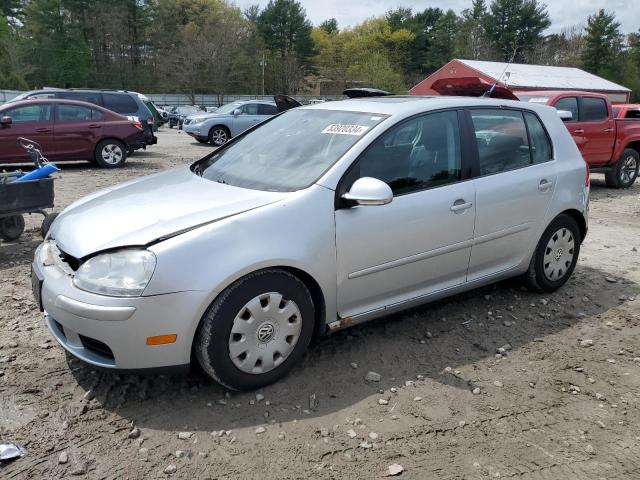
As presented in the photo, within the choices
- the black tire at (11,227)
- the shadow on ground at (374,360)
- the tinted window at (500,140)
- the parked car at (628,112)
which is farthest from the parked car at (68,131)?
the parked car at (628,112)

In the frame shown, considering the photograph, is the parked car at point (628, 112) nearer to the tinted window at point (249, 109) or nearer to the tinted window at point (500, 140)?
the tinted window at point (249, 109)

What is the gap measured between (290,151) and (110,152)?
31.6 feet

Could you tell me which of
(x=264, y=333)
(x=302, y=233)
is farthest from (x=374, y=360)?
(x=302, y=233)

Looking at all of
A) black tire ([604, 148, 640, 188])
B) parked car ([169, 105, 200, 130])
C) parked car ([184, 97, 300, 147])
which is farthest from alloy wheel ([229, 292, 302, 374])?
parked car ([169, 105, 200, 130])

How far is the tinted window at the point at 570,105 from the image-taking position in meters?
10.1

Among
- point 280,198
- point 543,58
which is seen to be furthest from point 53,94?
point 543,58

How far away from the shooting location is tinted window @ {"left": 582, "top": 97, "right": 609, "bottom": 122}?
10.3 m

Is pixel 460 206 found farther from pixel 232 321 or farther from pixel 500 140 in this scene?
pixel 232 321

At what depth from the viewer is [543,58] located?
70188mm

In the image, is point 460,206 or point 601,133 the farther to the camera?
point 601,133

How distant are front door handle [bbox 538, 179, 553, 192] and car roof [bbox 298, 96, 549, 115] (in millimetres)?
651

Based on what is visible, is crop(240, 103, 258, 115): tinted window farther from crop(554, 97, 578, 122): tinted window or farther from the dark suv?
crop(554, 97, 578, 122): tinted window

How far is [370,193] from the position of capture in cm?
313

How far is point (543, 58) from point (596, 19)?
24.5ft
